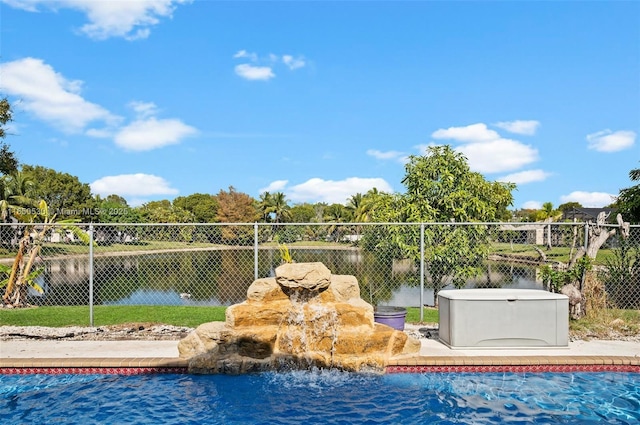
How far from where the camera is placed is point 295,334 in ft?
20.7

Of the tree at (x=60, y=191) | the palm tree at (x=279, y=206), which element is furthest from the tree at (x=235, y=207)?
the tree at (x=60, y=191)

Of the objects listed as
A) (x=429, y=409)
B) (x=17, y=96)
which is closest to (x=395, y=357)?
(x=429, y=409)

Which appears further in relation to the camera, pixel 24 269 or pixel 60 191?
pixel 60 191

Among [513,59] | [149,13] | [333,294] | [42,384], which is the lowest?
[42,384]

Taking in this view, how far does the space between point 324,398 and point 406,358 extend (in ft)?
4.75

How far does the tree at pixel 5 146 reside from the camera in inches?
691

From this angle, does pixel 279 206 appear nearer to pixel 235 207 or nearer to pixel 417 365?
pixel 235 207

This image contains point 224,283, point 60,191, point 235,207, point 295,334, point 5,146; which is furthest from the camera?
point 235,207

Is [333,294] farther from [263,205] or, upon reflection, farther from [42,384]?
[263,205]

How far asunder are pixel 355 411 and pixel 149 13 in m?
9.93

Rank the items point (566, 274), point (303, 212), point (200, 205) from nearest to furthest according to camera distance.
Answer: point (566, 274), point (200, 205), point (303, 212)

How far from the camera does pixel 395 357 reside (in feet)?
20.0

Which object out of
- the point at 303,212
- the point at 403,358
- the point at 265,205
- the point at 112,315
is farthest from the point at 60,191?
the point at 403,358

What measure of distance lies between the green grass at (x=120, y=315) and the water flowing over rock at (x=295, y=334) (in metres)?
2.31
